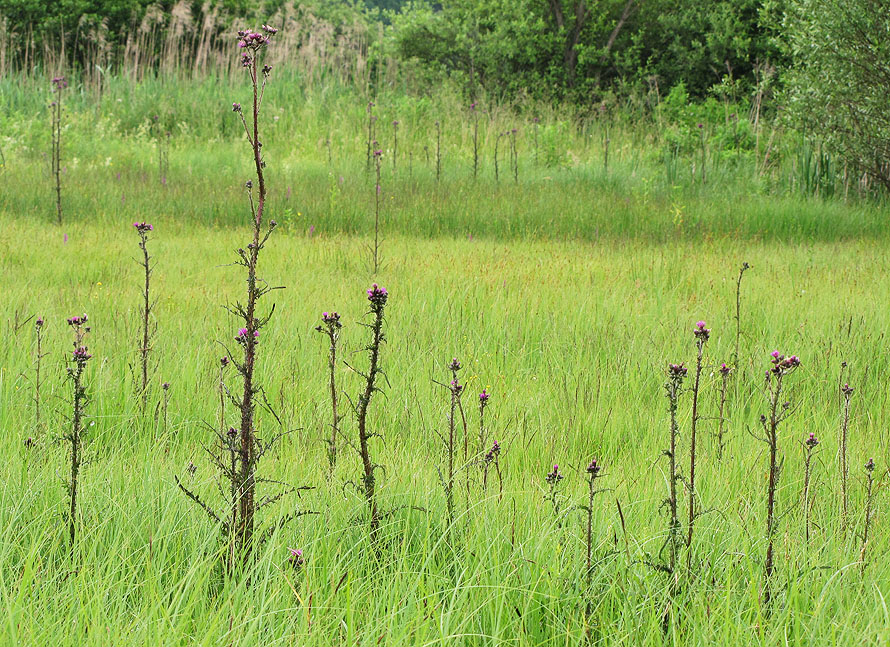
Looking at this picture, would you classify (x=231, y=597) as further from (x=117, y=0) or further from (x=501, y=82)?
(x=117, y=0)

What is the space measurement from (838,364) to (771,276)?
2174 mm

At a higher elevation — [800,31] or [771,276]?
[800,31]

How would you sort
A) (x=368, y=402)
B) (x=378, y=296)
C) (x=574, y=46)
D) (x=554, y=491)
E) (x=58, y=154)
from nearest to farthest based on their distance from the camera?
(x=378, y=296) → (x=368, y=402) → (x=554, y=491) → (x=58, y=154) → (x=574, y=46)

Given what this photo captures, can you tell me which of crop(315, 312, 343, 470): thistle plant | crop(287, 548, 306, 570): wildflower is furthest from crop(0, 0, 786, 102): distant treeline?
crop(287, 548, 306, 570): wildflower

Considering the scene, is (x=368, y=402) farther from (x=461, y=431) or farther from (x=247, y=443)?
(x=461, y=431)

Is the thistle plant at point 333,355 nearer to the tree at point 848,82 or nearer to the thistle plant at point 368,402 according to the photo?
the thistle plant at point 368,402

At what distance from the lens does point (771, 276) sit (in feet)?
19.7

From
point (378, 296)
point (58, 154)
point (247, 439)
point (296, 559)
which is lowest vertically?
point (296, 559)

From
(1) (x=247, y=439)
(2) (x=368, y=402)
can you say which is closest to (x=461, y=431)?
(2) (x=368, y=402)

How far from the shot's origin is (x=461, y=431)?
3.06 m

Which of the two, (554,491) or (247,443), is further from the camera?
(554,491)

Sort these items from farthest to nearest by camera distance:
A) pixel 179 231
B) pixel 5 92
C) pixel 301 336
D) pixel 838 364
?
pixel 5 92 → pixel 179 231 → pixel 301 336 → pixel 838 364

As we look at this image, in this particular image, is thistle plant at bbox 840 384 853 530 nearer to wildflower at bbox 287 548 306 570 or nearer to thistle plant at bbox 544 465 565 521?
thistle plant at bbox 544 465 565 521

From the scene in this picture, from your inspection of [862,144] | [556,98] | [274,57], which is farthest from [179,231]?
[556,98]
